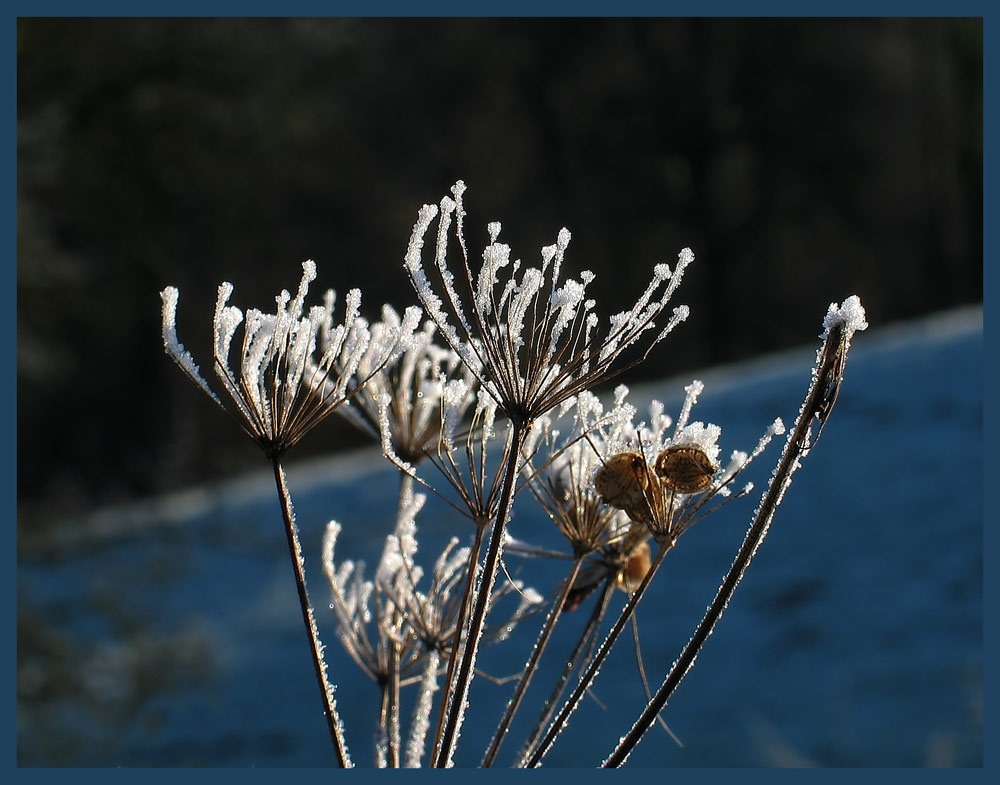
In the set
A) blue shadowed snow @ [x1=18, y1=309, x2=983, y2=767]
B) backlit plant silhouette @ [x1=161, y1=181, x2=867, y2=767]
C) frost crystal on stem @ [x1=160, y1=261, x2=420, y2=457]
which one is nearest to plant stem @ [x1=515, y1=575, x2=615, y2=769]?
backlit plant silhouette @ [x1=161, y1=181, x2=867, y2=767]

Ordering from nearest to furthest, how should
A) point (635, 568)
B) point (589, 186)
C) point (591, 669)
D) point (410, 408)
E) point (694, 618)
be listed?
point (591, 669), point (635, 568), point (410, 408), point (694, 618), point (589, 186)

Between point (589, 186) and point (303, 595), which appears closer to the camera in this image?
point (303, 595)

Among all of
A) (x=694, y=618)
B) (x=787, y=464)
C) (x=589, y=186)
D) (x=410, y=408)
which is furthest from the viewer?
(x=589, y=186)

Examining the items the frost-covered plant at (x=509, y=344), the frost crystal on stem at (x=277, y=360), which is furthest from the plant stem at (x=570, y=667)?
the frost crystal on stem at (x=277, y=360)

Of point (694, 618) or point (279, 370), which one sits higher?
point (279, 370)

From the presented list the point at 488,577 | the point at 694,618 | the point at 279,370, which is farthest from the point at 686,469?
the point at 694,618

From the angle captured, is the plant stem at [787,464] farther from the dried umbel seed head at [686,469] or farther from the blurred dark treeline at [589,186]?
the blurred dark treeline at [589,186]

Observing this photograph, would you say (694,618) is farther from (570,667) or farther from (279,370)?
(279,370)

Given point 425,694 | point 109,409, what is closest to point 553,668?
point 425,694
